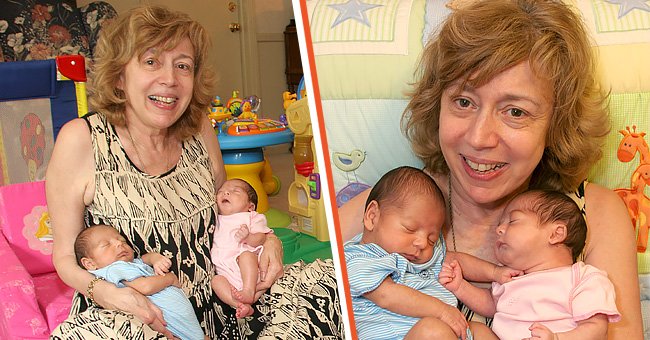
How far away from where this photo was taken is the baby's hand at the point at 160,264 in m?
0.69

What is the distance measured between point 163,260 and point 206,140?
0.55 ft

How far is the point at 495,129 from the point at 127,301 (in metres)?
0.39

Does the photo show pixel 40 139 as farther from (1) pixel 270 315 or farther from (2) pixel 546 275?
(2) pixel 546 275

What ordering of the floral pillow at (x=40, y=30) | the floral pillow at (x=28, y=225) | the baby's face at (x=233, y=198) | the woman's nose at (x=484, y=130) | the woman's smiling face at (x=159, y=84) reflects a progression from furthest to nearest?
the floral pillow at (x=40, y=30) < the floral pillow at (x=28, y=225) < the baby's face at (x=233, y=198) < the woman's smiling face at (x=159, y=84) < the woman's nose at (x=484, y=130)

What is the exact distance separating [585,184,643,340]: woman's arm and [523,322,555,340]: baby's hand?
10cm

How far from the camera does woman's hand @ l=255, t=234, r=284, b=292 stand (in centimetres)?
81

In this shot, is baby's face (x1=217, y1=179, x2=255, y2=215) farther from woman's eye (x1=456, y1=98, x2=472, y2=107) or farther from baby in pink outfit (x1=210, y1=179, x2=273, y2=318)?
woman's eye (x1=456, y1=98, x2=472, y2=107)

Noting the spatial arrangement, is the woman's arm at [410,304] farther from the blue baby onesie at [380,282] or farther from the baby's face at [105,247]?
the baby's face at [105,247]

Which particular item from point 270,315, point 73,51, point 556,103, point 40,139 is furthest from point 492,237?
point 73,51

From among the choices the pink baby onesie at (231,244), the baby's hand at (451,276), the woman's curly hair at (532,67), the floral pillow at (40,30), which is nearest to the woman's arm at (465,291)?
the baby's hand at (451,276)

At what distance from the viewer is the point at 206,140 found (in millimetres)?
794

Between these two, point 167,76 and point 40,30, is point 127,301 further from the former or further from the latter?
point 40,30

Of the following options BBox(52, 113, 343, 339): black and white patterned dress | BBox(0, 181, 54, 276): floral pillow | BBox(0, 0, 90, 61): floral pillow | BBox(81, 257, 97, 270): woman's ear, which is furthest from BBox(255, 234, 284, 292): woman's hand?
BBox(0, 0, 90, 61): floral pillow

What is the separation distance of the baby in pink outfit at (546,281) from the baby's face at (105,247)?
32 centimetres
